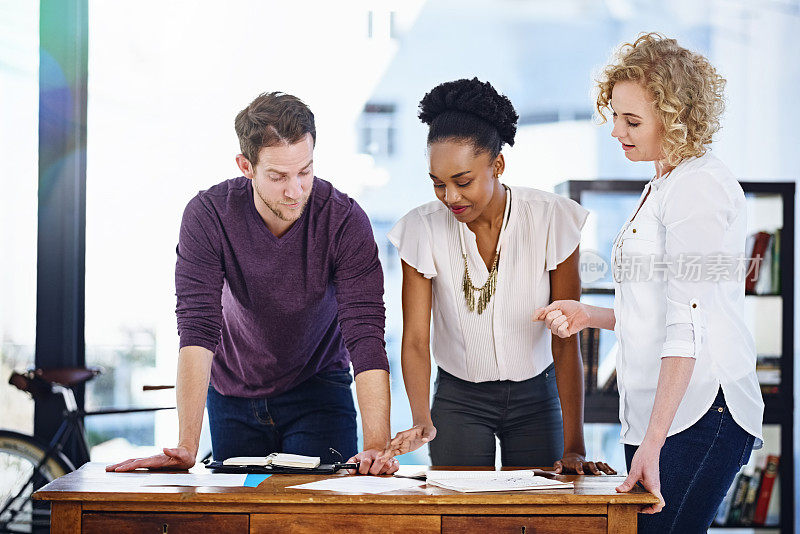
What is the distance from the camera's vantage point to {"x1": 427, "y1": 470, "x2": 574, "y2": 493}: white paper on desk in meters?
1.78

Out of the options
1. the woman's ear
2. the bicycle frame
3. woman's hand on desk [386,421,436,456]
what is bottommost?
the bicycle frame

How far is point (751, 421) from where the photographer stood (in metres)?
1.65

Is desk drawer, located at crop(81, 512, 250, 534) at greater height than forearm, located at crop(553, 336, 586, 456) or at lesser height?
lesser

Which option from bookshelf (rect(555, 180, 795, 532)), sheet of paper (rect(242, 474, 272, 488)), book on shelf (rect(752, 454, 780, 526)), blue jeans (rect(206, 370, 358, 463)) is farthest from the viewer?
book on shelf (rect(752, 454, 780, 526))

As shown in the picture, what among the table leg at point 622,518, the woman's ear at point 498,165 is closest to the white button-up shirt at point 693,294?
the table leg at point 622,518

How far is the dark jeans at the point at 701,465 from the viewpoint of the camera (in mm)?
1645

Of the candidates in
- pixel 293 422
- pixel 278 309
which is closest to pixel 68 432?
pixel 293 422

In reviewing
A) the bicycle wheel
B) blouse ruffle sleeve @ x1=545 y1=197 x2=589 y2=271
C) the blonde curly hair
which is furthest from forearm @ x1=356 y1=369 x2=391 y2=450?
the bicycle wheel

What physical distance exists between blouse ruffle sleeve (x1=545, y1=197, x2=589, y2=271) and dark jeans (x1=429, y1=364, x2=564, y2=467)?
0.34 m

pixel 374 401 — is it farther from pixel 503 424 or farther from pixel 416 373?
pixel 503 424

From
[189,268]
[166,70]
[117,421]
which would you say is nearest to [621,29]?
[166,70]

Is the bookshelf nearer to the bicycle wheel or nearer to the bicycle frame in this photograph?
the bicycle frame

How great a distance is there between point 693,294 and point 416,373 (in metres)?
0.88

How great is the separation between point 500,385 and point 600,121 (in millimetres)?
750
